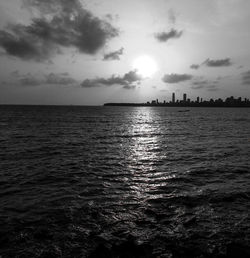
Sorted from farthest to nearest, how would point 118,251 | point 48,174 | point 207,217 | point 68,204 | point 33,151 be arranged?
point 33,151
point 48,174
point 68,204
point 207,217
point 118,251

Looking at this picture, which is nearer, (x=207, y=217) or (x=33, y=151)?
(x=207, y=217)

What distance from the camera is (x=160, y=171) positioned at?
66.0 feet

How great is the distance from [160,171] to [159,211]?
8389 millimetres

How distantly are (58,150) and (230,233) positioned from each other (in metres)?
24.6

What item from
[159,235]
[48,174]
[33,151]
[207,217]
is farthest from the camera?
[33,151]

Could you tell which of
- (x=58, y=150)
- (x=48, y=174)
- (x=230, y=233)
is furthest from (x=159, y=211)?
(x=58, y=150)

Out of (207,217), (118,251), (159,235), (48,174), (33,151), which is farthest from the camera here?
(33,151)

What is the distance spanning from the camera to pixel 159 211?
11.8 meters

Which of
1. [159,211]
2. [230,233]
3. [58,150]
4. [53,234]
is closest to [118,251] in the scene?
[53,234]

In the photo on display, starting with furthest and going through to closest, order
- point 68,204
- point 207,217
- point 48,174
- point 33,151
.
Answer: point 33,151
point 48,174
point 68,204
point 207,217

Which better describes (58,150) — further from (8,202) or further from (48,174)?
(8,202)

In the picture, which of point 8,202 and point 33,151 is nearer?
point 8,202

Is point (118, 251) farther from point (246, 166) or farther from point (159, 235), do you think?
point (246, 166)

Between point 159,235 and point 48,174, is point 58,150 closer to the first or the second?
point 48,174
